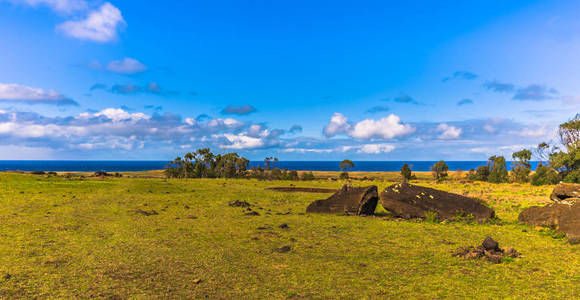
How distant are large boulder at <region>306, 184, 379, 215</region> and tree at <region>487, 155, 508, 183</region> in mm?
71481

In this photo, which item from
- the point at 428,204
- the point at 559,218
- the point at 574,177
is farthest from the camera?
the point at 574,177

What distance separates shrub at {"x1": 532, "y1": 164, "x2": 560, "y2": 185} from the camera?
2027 inches

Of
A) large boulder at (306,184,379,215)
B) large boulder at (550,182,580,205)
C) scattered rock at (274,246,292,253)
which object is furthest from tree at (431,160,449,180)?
scattered rock at (274,246,292,253)

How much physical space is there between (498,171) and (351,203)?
256 ft

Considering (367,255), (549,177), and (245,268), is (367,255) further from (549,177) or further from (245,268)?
(549,177)

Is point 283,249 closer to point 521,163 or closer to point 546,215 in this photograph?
point 546,215

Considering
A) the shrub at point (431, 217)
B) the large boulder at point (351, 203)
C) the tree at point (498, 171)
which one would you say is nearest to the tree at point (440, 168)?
the tree at point (498, 171)

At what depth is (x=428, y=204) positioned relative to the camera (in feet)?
55.1

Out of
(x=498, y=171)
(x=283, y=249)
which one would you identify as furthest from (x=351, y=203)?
(x=498, y=171)

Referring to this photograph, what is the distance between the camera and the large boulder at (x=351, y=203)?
59.8 feet

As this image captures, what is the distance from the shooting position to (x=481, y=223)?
15328 millimetres

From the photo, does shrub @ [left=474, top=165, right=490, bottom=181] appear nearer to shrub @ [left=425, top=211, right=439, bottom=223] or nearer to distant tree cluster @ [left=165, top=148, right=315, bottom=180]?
distant tree cluster @ [left=165, top=148, right=315, bottom=180]

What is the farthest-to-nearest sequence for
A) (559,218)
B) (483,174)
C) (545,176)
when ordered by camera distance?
(483,174) → (545,176) → (559,218)

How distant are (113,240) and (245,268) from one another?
5931mm
